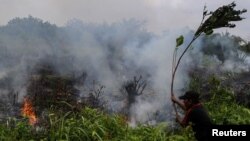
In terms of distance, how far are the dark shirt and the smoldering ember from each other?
2.17 m

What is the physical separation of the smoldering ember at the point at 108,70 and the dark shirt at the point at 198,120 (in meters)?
2.17

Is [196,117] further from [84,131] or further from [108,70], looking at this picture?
[108,70]

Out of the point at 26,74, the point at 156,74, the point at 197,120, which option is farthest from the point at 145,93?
the point at 197,120

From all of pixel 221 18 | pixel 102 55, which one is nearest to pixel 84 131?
pixel 221 18

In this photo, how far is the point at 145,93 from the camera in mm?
15648

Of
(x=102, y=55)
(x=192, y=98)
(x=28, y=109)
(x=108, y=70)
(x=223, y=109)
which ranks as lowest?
(x=28, y=109)

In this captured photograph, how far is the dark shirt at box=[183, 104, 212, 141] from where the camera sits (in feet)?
21.6

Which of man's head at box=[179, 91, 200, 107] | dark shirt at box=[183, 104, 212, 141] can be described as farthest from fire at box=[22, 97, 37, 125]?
dark shirt at box=[183, 104, 212, 141]

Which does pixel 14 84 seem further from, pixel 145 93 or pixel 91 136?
pixel 91 136

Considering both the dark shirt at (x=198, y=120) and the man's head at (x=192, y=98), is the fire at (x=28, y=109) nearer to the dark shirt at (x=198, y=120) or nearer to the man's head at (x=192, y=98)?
the man's head at (x=192, y=98)

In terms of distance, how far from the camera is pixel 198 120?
6820mm

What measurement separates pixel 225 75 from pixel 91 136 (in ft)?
40.4

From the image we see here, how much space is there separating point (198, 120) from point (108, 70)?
10.5 meters

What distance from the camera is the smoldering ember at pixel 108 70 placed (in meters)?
13.1
